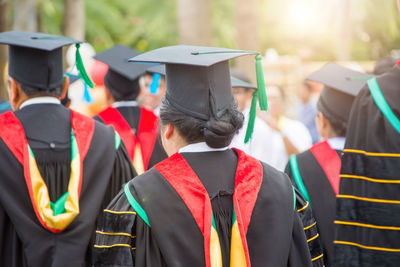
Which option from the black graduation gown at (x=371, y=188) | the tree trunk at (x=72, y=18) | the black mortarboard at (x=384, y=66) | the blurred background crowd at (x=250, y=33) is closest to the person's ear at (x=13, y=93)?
the blurred background crowd at (x=250, y=33)

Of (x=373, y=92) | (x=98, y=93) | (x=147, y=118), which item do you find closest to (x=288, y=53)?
(x=98, y=93)

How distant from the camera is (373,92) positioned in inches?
116

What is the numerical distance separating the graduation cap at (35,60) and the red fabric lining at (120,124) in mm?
1408

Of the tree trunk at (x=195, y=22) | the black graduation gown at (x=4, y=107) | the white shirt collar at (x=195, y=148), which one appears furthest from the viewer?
the tree trunk at (x=195, y=22)

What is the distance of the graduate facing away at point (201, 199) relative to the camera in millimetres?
2328

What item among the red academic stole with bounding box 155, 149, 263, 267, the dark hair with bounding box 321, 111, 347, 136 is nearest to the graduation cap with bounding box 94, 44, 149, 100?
the dark hair with bounding box 321, 111, 347, 136

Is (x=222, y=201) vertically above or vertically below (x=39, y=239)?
above

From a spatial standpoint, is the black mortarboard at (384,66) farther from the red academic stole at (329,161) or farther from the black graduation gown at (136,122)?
the black graduation gown at (136,122)

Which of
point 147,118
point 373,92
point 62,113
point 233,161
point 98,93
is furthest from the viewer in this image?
point 98,93

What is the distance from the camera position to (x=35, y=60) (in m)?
3.60

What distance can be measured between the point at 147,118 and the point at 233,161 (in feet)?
8.97

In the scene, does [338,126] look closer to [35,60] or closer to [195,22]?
[35,60]

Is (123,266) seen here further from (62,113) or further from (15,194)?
(62,113)

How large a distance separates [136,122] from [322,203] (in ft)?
6.58
